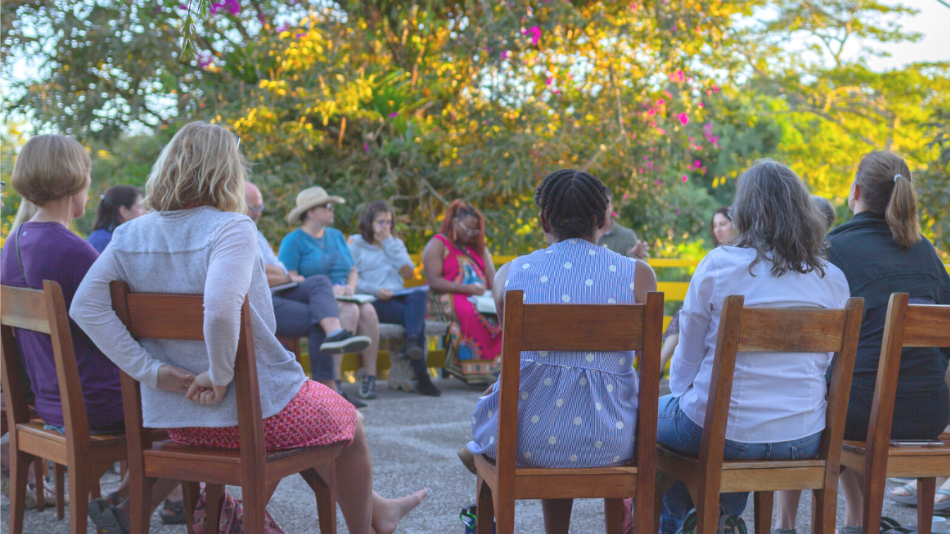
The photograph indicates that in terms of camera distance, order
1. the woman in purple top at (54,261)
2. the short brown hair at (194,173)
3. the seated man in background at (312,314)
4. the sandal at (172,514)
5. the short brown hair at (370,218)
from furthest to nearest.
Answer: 1. the short brown hair at (370,218)
2. the seated man in background at (312,314)
3. the sandal at (172,514)
4. the woman in purple top at (54,261)
5. the short brown hair at (194,173)

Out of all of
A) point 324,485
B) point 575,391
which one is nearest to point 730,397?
point 575,391

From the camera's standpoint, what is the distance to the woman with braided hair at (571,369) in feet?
6.67

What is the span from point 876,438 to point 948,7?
1.90 meters

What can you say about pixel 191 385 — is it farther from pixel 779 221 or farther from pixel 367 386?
pixel 367 386

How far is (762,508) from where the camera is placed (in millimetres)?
2320

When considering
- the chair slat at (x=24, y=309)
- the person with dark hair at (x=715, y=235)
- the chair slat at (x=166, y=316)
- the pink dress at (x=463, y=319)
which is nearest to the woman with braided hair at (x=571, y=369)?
the chair slat at (x=166, y=316)

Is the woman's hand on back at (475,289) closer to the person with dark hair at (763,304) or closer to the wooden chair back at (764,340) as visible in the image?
the person with dark hair at (763,304)

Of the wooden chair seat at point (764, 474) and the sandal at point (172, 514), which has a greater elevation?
the wooden chair seat at point (764, 474)

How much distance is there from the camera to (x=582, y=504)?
10.7 feet

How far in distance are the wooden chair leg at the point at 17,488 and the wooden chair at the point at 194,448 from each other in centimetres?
56

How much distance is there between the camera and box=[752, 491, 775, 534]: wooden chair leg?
2.32 m

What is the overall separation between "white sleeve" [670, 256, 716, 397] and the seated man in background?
272 cm

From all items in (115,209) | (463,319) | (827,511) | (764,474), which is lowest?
(463,319)

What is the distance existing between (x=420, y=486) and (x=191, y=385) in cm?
160
